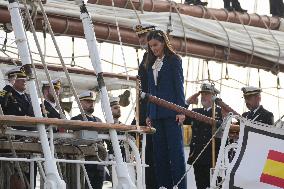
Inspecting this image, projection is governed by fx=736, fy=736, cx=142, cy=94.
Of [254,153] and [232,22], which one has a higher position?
[232,22]

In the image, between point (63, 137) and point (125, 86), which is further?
point (125, 86)

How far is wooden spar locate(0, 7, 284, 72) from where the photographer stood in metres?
10.3

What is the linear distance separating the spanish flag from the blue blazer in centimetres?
146

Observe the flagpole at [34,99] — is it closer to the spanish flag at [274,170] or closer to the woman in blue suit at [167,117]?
the spanish flag at [274,170]

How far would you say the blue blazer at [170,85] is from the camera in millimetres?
6184

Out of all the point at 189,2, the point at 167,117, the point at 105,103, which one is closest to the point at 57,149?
the point at 105,103

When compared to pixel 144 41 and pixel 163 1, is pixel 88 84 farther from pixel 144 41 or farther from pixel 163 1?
pixel 144 41

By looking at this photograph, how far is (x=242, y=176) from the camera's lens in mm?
4773

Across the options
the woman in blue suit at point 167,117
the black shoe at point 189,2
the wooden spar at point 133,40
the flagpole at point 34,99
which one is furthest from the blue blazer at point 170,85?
the black shoe at point 189,2

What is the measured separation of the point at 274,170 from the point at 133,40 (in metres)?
6.70

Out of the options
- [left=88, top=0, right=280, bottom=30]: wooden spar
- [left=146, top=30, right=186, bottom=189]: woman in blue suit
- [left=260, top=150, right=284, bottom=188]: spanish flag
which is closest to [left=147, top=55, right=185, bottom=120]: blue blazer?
[left=146, top=30, right=186, bottom=189]: woman in blue suit

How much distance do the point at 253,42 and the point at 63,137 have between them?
8799 mm

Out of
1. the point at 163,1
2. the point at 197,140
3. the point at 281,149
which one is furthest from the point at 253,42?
the point at 281,149

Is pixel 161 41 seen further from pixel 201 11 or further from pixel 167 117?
pixel 201 11
